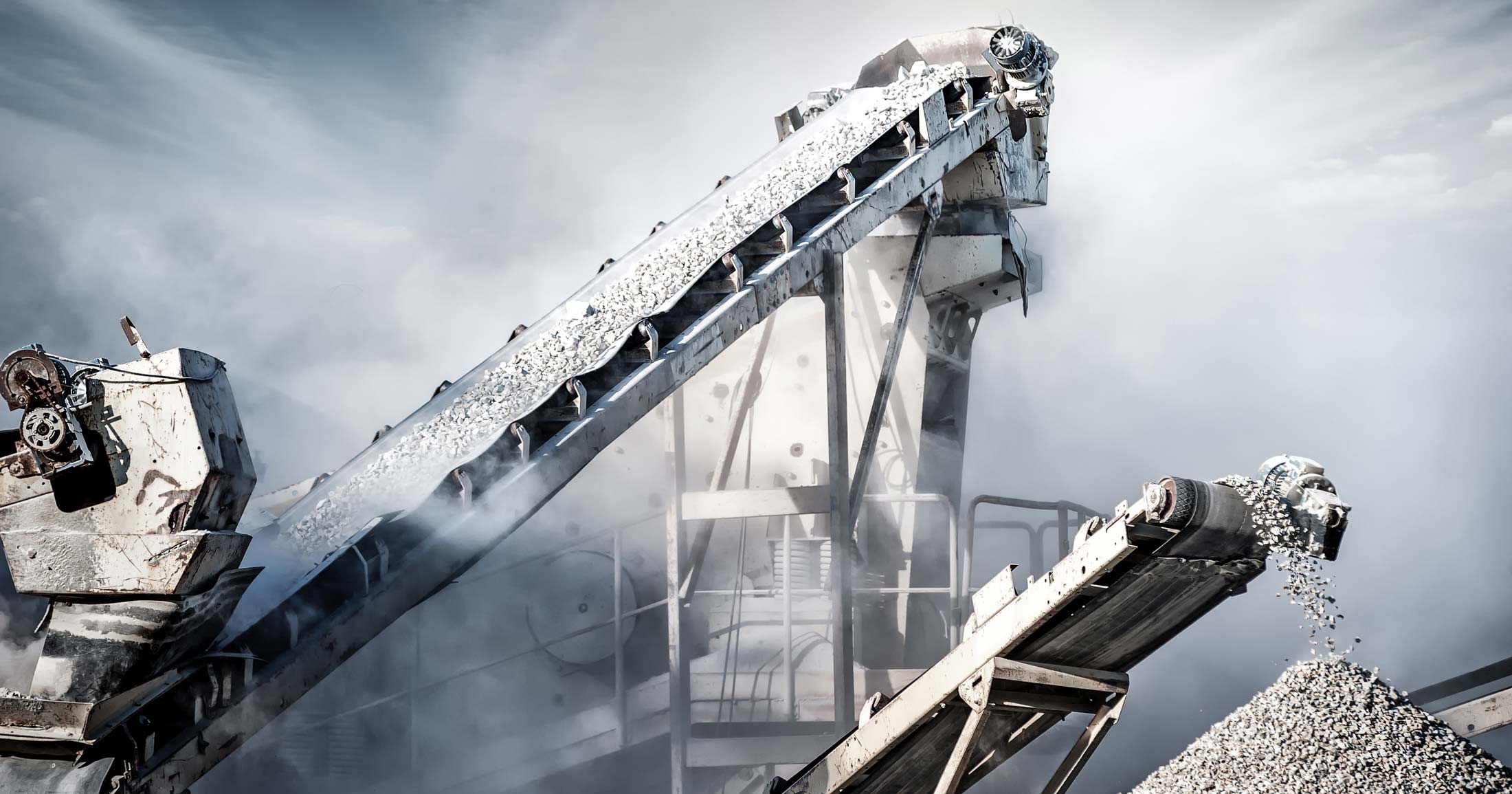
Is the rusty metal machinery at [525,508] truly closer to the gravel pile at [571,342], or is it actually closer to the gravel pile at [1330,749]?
the gravel pile at [571,342]

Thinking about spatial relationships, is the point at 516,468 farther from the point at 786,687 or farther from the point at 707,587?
the point at 707,587

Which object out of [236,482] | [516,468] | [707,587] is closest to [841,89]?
[707,587]

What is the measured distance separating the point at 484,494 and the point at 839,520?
5.78 feet

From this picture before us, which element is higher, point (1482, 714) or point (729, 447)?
point (729, 447)

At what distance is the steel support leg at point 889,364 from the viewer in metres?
4.69

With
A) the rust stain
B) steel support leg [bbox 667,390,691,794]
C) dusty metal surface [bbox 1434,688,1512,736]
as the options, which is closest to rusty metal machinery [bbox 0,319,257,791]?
the rust stain

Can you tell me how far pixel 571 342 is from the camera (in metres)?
4.30

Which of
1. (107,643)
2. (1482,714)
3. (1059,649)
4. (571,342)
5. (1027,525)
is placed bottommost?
(1482,714)

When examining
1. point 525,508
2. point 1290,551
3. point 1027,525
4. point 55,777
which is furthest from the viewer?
point 1027,525

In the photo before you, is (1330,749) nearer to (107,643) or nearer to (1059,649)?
(1059,649)

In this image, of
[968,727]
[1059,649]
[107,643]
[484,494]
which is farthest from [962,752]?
[107,643]

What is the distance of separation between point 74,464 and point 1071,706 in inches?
114

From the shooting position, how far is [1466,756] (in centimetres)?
328

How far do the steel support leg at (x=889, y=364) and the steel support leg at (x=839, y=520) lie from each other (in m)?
0.11
